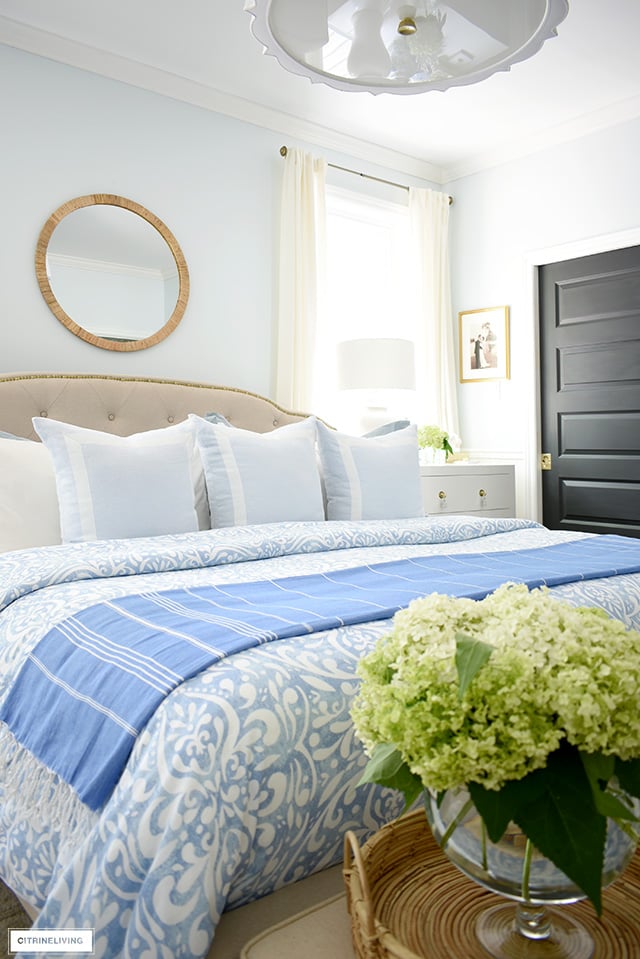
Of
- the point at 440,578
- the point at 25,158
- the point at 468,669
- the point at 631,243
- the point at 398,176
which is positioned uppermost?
the point at 398,176

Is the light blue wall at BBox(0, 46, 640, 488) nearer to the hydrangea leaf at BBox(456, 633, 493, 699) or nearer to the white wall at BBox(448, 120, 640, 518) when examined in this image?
the white wall at BBox(448, 120, 640, 518)

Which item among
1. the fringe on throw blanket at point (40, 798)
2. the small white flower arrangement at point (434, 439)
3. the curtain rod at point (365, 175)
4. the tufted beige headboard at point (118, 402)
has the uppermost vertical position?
the curtain rod at point (365, 175)

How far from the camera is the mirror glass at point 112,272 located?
320 cm

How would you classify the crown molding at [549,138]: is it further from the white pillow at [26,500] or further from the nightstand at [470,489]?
the white pillow at [26,500]

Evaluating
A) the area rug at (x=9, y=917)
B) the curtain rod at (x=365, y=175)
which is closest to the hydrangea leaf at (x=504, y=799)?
the area rug at (x=9, y=917)

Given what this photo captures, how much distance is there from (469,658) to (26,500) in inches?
76.3

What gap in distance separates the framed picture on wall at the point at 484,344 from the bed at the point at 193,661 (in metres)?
2.05

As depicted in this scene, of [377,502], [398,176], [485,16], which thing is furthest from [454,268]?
[485,16]

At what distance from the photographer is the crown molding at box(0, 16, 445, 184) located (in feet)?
10.2

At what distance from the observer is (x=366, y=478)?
2.83m

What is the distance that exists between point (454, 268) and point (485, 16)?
280 centimetres

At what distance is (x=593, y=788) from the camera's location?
68 centimetres

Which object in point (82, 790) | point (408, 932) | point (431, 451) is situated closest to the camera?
point (408, 932)

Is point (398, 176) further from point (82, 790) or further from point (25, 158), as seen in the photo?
point (82, 790)
